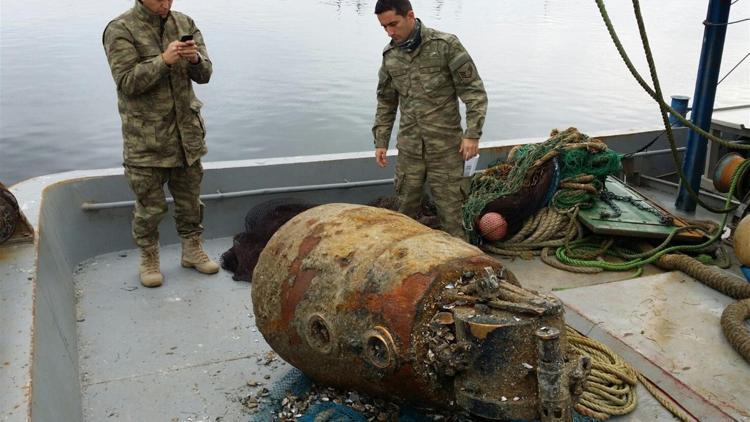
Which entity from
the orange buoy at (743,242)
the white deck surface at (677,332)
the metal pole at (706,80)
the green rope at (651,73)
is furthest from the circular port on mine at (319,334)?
the metal pole at (706,80)

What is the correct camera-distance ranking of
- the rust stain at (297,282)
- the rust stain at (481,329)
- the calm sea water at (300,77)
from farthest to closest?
the calm sea water at (300,77)
the rust stain at (297,282)
the rust stain at (481,329)

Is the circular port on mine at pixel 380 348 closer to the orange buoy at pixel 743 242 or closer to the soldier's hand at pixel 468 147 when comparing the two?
the soldier's hand at pixel 468 147

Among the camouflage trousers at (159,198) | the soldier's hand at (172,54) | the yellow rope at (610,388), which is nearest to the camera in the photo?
the yellow rope at (610,388)

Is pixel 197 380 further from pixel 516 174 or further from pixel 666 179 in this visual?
pixel 666 179

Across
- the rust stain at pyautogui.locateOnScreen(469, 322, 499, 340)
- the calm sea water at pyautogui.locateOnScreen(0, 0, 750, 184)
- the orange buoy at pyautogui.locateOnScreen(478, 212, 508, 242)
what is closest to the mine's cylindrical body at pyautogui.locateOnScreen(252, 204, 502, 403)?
the rust stain at pyautogui.locateOnScreen(469, 322, 499, 340)

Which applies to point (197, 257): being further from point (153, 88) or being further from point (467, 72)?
point (467, 72)

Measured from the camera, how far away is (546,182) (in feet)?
15.6

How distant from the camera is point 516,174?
190 inches

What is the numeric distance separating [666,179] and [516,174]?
2.58 meters

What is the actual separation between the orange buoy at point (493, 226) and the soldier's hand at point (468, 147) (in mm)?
605

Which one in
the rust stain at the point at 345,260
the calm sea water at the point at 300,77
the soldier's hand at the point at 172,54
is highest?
the soldier's hand at the point at 172,54

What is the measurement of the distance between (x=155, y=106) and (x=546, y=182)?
2.61m

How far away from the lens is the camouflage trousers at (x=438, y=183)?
435 centimetres

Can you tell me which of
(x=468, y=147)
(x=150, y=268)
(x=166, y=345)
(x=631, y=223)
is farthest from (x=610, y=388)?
(x=150, y=268)
